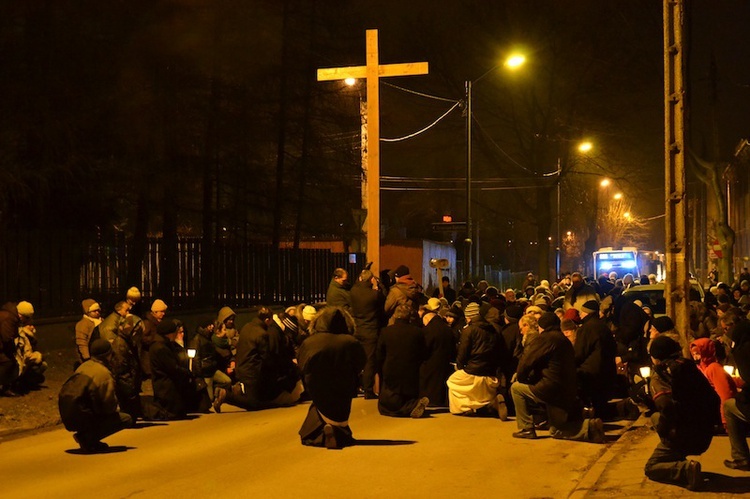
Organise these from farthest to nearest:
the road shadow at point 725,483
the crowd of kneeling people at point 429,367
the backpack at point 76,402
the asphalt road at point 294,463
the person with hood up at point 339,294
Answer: the person with hood up at point 339,294
the backpack at point 76,402
the crowd of kneeling people at point 429,367
the asphalt road at point 294,463
the road shadow at point 725,483

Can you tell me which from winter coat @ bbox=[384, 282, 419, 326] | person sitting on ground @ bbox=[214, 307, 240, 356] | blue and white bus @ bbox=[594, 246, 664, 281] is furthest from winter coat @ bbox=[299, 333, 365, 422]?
blue and white bus @ bbox=[594, 246, 664, 281]

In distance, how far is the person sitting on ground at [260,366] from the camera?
567 inches

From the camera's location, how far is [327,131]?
3284 cm

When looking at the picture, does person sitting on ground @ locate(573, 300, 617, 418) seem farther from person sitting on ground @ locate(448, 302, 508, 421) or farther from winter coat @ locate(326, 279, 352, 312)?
winter coat @ locate(326, 279, 352, 312)

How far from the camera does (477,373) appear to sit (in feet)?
44.8

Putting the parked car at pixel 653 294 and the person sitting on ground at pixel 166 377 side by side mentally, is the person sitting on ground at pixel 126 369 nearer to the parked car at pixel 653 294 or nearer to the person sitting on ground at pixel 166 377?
the person sitting on ground at pixel 166 377

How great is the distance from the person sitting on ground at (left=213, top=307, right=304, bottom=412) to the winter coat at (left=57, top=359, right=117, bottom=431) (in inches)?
149

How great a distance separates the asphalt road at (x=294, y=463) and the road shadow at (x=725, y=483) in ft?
3.97

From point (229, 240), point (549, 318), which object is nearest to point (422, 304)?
point (549, 318)

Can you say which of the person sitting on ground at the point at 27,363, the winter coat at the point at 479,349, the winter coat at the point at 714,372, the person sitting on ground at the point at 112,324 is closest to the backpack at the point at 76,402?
the person sitting on ground at the point at 112,324

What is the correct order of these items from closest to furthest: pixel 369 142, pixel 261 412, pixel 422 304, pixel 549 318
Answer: pixel 549 318, pixel 261 412, pixel 422 304, pixel 369 142

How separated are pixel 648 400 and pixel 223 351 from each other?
7.88 m

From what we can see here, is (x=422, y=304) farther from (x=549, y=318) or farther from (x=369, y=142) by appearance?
(x=549, y=318)

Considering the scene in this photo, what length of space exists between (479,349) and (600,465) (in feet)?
12.1
